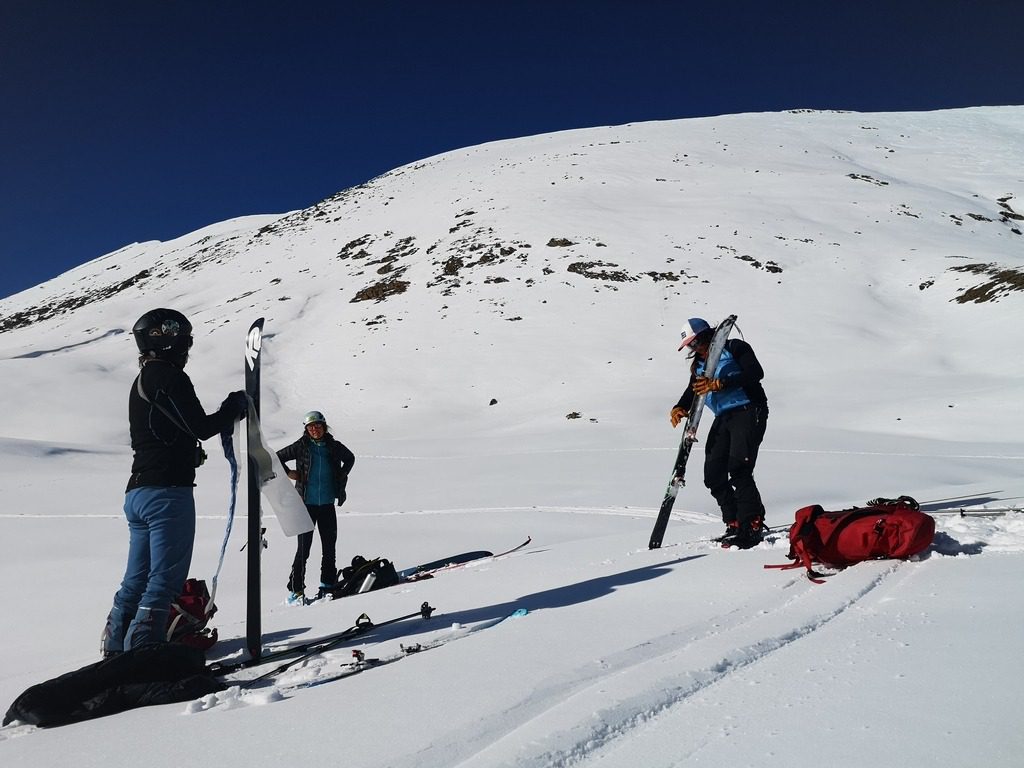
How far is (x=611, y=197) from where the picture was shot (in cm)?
4400

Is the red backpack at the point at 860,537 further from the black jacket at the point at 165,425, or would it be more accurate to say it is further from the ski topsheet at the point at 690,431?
the black jacket at the point at 165,425

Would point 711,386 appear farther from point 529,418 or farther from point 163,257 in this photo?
point 163,257

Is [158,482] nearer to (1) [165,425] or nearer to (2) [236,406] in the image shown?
(1) [165,425]

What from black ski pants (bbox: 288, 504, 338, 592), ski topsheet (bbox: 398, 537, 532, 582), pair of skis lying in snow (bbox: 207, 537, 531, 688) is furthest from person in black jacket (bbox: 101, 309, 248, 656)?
ski topsheet (bbox: 398, 537, 532, 582)

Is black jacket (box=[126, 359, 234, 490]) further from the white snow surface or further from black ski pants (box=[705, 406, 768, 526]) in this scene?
black ski pants (box=[705, 406, 768, 526])

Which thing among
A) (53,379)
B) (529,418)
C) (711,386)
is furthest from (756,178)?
(711,386)

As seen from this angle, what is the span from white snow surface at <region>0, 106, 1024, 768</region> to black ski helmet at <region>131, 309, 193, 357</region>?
6.11ft

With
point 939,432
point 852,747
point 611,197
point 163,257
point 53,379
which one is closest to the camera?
point 852,747

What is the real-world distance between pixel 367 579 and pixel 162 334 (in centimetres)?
304

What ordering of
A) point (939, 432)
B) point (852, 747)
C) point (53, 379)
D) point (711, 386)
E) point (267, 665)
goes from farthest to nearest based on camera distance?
point (53, 379) → point (939, 432) → point (711, 386) → point (267, 665) → point (852, 747)

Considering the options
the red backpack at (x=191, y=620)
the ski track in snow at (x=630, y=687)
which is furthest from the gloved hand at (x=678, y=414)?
the red backpack at (x=191, y=620)

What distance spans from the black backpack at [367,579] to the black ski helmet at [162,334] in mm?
2876

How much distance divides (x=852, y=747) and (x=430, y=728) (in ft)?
4.65

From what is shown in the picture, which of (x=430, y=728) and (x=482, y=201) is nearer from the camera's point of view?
(x=430, y=728)
